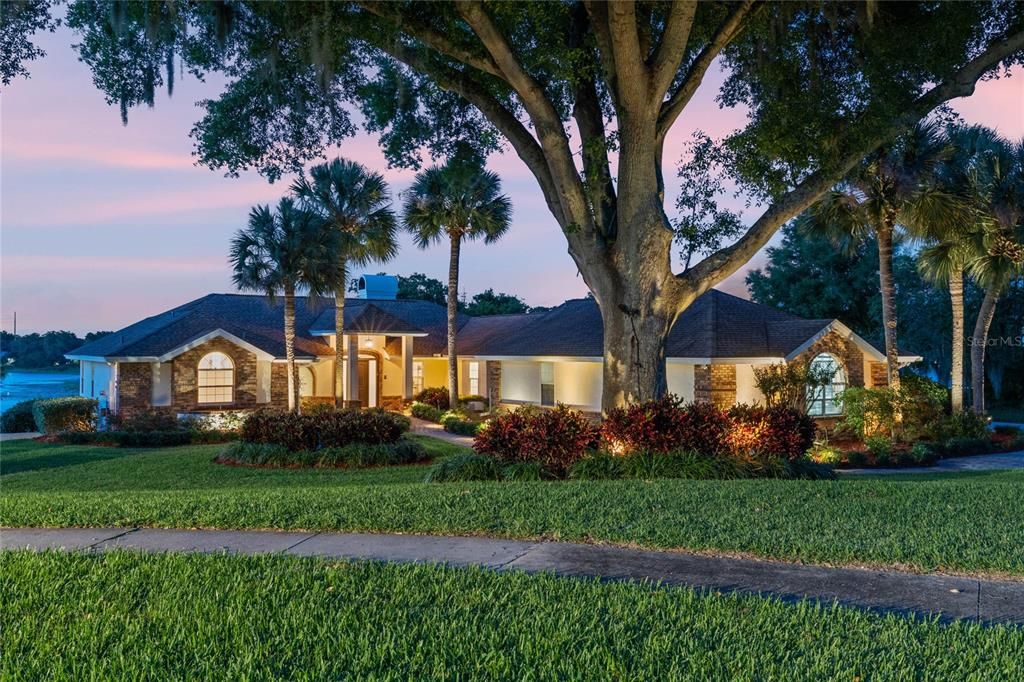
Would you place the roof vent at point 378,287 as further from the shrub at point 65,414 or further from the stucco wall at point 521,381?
the shrub at point 65,414

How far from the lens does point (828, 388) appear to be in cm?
2525

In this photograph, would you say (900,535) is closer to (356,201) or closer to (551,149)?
(551,149)

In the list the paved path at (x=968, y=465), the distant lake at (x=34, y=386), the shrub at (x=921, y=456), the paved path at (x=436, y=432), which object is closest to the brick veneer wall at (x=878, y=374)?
the paved path at (x=968, y=465)

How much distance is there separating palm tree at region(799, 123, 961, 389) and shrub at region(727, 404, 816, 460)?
9954 millimetres

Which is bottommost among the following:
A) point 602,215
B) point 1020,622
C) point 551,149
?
point 1020,622

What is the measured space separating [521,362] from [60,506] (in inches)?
903

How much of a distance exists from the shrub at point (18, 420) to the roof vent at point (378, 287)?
16.4m

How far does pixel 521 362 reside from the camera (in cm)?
3098

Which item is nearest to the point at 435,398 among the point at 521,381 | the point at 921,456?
the point at 521,381

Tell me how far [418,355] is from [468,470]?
22.9m

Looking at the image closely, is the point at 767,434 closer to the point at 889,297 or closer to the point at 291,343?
the point at 889,297

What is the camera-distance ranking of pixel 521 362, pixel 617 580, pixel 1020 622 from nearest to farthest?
pixel 1020 622 < pixel 617 580 < pixel 521 362

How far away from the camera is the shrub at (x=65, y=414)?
989 inches

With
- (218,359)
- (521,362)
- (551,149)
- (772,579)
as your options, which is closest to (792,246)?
(521,362)
